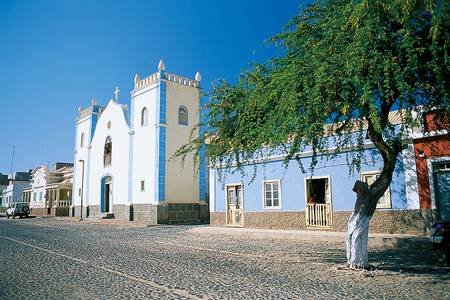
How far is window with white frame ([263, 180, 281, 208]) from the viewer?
16.5 meters

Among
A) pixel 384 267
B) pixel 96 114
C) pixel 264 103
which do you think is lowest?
pixel 384 267

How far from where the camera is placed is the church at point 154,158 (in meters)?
24.2

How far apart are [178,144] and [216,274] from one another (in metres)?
18.6

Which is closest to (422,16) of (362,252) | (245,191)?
(362,252)

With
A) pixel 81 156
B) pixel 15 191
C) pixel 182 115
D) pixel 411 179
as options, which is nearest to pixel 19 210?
pixel 81 156

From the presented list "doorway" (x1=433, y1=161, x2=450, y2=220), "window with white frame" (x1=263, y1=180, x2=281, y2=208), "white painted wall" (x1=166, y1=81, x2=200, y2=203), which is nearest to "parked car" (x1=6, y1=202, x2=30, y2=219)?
"white painted wall" (x1=166, y1=81, x2=200, y2=203)

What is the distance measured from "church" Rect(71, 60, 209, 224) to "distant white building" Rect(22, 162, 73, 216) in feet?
38.9

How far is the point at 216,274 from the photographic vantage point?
7.12 m

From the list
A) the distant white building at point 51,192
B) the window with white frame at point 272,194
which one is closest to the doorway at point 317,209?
the window with white frame at point 272,194

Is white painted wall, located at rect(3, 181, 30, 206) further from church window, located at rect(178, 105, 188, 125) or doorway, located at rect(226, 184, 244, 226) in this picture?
doorway, located at rect(226, 184, 244, 226)

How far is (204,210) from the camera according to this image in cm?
2570

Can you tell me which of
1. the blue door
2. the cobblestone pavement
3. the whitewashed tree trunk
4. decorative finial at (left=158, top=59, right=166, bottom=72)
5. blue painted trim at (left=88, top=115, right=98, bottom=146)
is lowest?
the cobblestone pavement

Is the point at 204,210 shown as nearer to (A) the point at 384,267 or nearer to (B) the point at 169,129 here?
(B) the point at 169,129

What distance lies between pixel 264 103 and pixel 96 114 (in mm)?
29567
